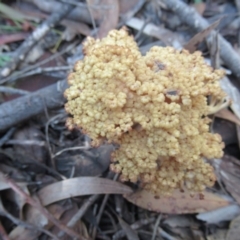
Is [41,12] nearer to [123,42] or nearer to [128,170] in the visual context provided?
[123,42]

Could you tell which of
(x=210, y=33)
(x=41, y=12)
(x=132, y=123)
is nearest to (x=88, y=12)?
(x=41, y=12)

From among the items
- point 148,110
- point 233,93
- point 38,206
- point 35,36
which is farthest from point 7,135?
Result: point 233,93

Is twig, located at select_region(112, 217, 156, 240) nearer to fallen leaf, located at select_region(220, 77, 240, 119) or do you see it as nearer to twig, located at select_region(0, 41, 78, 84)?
fallen leaf, located at select_region(220, 77, 240, 119)

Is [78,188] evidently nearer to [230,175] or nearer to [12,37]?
[230,175]

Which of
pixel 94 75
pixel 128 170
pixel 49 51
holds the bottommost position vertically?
pixel 128 170

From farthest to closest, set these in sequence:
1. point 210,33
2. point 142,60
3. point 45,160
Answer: point 210,33, point 45,160, point 142,60

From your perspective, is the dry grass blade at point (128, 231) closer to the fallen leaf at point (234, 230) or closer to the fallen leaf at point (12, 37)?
the fallen leaf at point (234, 230)

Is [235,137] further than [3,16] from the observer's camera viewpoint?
No

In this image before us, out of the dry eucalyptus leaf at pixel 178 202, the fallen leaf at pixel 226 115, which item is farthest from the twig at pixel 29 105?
the fallen leaf at pixel 226 115
